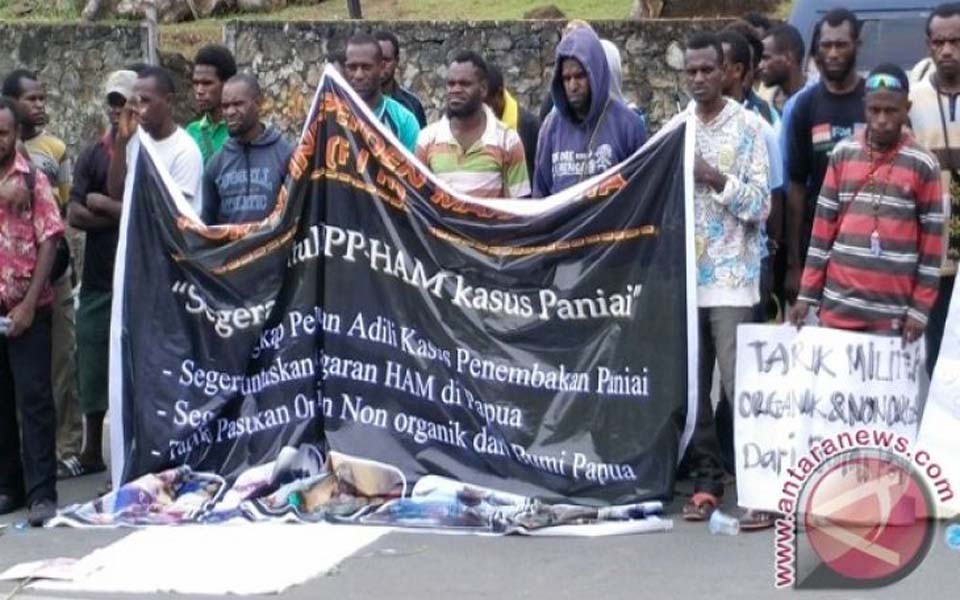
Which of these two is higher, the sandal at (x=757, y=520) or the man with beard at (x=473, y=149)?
the man with beard at (x=473, y=149)

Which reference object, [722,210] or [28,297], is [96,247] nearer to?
[28,297]

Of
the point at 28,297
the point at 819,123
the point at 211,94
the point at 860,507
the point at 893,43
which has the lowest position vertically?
the point at 860,507

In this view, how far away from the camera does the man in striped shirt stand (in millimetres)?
7395

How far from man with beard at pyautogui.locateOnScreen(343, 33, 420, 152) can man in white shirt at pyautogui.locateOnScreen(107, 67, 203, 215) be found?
915 mm

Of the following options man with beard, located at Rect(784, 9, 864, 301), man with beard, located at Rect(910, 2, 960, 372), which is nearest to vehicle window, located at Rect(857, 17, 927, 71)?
man with beard, located at Rect(784, 9, 864, 301)

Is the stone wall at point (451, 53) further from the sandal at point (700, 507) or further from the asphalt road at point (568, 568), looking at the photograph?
the asphalt road at point (568, 568)

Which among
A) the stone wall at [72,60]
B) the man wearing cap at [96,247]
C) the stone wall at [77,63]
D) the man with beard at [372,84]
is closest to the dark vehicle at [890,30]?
the man with beard at [372,84]

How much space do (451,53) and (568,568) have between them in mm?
7327

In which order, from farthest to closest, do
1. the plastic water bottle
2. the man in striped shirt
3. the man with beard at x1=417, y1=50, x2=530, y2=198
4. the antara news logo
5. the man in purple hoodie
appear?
the man with beard at x1=417, y1=50, x2=530, y2=198 → the man in purple hoodie → the plastic water bottle → the man in striped shirt → the antara news logo

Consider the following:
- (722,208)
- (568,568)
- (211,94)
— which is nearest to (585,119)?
(722,208)

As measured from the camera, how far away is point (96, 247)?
30.3 ft

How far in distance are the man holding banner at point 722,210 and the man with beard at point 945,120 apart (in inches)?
26.8

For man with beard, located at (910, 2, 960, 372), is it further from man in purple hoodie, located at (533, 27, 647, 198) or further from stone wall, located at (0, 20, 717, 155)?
stone wall, located at (0, 20, 717, 155)

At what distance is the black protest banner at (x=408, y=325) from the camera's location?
7.89 meters
